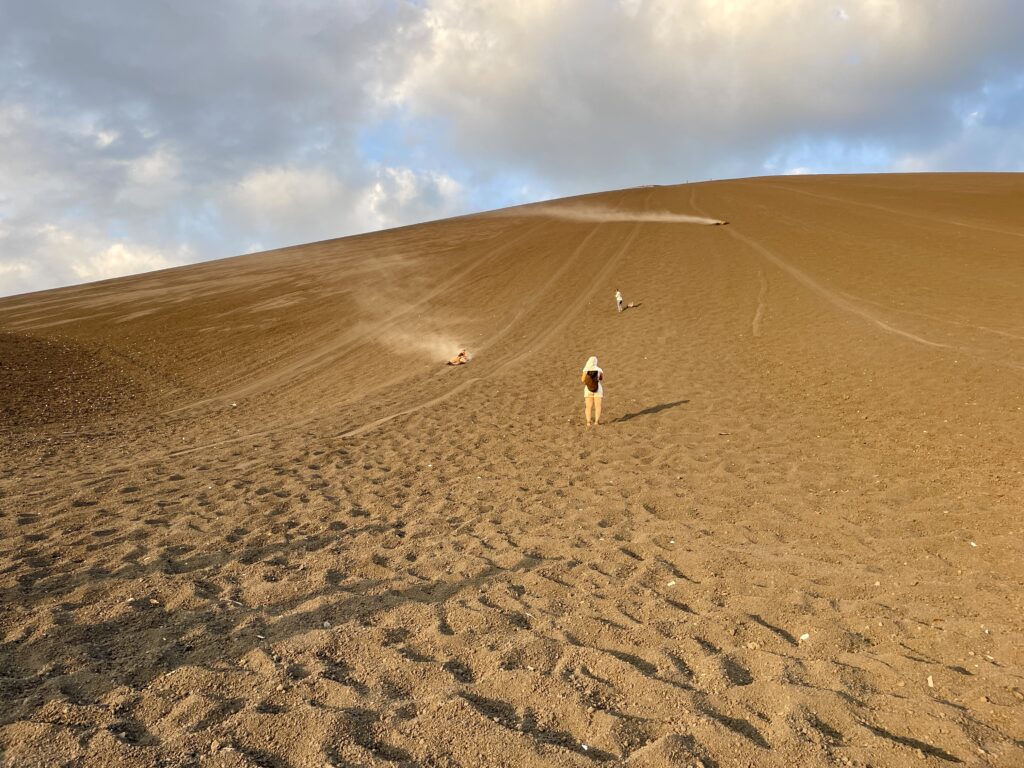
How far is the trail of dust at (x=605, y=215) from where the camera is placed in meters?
35.3

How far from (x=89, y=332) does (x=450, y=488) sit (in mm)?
23675

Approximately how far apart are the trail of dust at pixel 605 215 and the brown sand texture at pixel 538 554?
18.4 m

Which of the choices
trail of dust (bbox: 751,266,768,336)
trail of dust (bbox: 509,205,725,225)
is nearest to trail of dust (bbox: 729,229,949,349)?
trail of dust (bbox: 751,266,768,336)

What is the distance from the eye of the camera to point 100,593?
15.8ft

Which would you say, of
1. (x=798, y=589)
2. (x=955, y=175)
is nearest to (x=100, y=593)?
(x=798, y=589)

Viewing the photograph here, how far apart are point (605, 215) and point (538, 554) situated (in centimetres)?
3786

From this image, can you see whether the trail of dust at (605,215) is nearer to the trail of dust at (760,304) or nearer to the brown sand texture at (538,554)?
the trail of dust at (760,304)

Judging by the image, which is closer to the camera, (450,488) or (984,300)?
(450,488)

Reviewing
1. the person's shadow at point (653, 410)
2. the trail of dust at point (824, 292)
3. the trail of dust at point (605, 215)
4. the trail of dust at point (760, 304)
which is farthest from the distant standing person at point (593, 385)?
the trail of dust at point (605, 215)

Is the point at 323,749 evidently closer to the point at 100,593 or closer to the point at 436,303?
the point at 100,593

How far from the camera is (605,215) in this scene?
40594mm

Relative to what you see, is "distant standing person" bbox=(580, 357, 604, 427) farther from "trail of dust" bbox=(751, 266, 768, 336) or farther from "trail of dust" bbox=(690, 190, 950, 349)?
"trail of dust" bbox=(690, 190, 950, 349)

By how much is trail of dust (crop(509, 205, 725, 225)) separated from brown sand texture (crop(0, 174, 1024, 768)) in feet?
60.3

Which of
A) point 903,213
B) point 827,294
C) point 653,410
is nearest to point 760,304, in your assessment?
point 827,294
